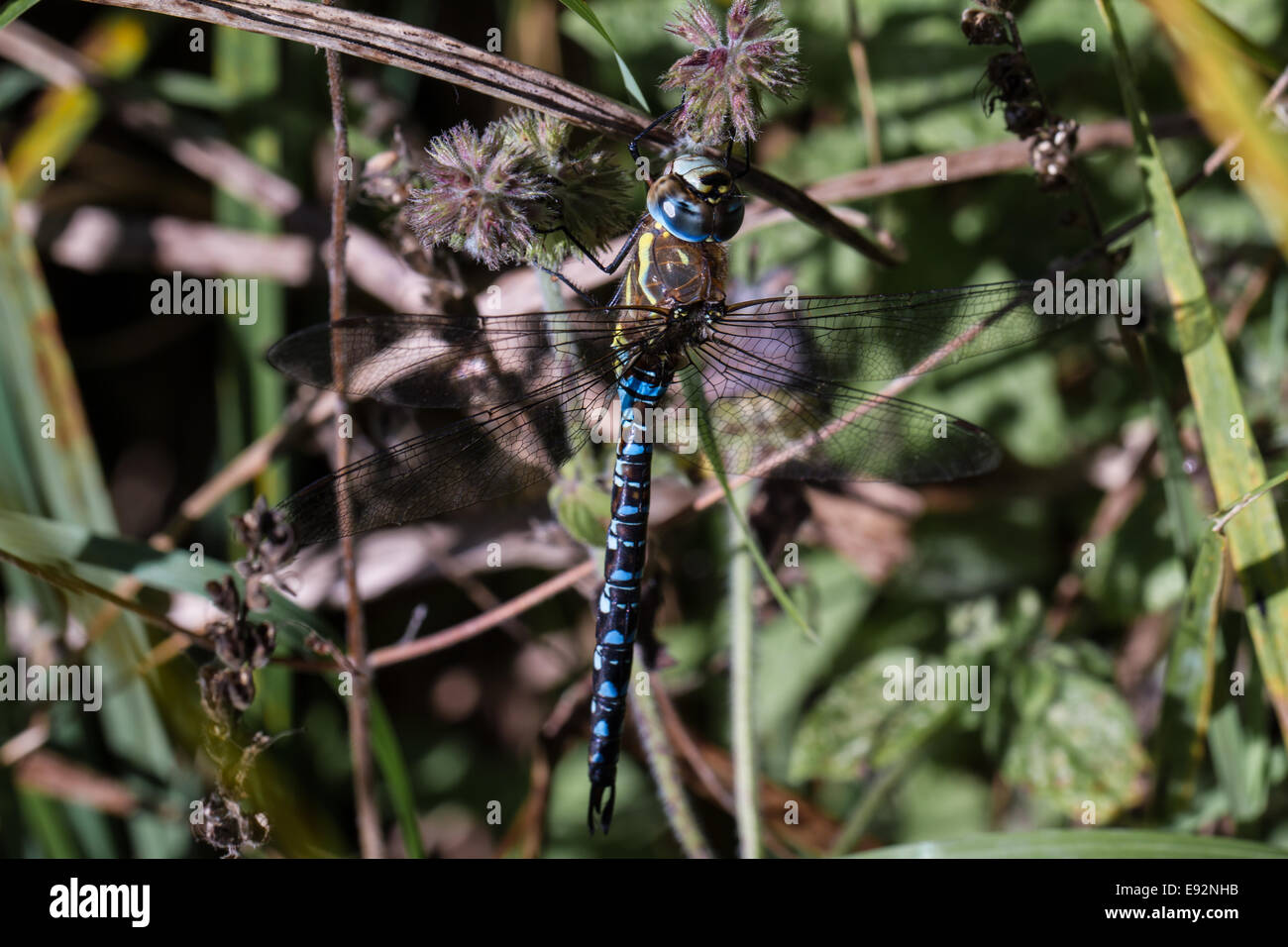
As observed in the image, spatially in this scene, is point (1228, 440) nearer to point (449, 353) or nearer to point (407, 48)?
point (449, 353)

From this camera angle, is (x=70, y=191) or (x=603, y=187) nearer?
(x=603, y=187)

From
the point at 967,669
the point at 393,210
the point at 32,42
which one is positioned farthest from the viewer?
the point at 32,42

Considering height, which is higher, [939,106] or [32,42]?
[32,42]

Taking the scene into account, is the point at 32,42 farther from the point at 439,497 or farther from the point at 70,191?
the point at 439,497

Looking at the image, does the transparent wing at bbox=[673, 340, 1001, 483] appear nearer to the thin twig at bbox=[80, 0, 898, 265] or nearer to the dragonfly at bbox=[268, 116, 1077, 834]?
the dragonfly at bbox=[268, 116, 1077, 834]

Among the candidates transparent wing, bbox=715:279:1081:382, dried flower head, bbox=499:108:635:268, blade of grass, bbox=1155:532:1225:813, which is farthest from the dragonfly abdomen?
blade of grass, bbox=1155:532:1225:813
